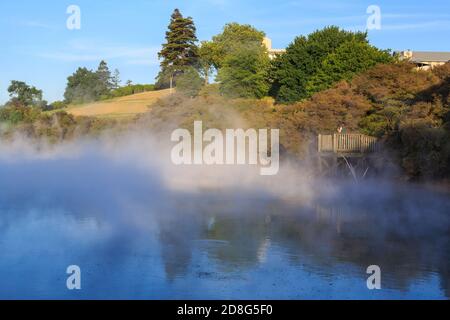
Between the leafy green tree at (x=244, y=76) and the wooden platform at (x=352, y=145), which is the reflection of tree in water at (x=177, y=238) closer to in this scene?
the wooden platform at (x=352, y=145)

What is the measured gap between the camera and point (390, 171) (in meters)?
31.1

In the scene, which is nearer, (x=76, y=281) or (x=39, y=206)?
(x=76, y=281)

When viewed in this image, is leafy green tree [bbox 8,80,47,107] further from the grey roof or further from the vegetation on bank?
the grey roof

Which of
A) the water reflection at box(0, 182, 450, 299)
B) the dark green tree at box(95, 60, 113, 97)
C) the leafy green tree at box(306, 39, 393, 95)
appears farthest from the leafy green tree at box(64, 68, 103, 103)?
the water reflection at box(0, 182, 450, 299)

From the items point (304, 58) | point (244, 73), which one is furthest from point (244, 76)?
point (304, 58)

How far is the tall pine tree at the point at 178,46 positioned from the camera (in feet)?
248

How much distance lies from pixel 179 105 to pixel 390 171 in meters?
21.2

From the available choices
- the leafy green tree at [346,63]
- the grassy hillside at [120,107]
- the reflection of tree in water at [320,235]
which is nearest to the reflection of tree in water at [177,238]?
the reflection of tree in water at [320,235]

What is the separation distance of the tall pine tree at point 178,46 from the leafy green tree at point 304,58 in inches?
722

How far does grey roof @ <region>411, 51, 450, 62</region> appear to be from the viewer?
87.1 metres

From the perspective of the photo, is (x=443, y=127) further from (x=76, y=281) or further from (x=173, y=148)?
(x=173, y=148)

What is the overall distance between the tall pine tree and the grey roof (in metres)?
28.8

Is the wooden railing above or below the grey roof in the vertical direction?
below
